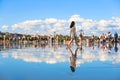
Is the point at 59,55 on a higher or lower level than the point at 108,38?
lower

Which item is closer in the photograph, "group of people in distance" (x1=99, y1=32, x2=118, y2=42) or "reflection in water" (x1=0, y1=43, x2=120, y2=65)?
"reflection in water" (x1=0, y1=43, x2=120, y2=65)

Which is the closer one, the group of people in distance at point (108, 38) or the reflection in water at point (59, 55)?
the reflection in water at point (59, 55)

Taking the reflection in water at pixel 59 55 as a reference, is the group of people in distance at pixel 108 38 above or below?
above

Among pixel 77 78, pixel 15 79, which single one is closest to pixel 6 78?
pixel 15 79

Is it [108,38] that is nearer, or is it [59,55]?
[59,55]

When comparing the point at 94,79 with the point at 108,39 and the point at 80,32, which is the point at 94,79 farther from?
the point at 108,39

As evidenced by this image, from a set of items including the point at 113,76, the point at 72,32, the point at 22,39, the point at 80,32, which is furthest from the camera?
the point at 22,39

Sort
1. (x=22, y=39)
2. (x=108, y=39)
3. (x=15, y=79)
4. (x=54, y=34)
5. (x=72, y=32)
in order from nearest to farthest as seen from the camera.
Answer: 1. (x=15, y=79)
2. (x=72, y=32)
3. (x=108, y=39)
4. (x=54, y=34)
5. (x=22, y=39)

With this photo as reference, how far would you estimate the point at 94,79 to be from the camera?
577cm

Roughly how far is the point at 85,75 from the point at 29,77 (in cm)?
108

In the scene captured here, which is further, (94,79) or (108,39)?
(108,39)

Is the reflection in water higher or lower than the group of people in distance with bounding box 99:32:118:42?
lower

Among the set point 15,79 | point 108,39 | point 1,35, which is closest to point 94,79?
point 15,79

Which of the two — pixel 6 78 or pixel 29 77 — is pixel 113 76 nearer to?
pixel 29 77
